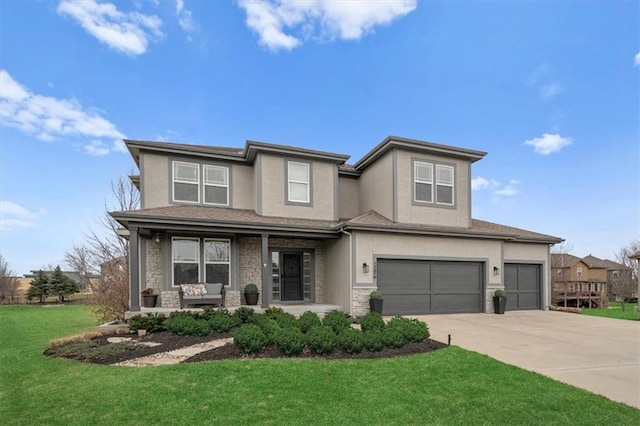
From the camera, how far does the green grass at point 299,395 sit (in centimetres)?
392

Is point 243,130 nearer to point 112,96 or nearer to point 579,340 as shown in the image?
point 112,96

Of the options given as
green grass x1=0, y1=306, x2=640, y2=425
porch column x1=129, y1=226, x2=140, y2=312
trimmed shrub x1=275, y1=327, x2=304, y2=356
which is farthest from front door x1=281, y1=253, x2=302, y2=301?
green grass x1=0, y1=306, x2=640, y2=425

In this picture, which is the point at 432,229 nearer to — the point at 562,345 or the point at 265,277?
the point at 562,345

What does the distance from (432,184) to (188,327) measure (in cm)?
981

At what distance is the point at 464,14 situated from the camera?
443 inches

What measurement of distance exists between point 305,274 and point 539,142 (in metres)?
14.4

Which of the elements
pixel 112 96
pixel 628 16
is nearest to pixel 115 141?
pixel 112 96

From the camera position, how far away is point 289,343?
6.24 meters

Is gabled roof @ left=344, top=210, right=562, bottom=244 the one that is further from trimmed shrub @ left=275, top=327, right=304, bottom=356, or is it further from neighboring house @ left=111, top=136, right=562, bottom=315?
trimmed shrub @ left=275, top=327, right=304, bottom=356

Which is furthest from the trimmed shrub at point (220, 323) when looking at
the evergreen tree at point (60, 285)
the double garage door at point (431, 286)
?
the evergreen tree at point (60, 285)

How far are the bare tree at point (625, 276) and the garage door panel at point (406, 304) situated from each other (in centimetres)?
2615

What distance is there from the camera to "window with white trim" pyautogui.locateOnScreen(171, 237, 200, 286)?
11.5m

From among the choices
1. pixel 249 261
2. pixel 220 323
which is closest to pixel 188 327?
pixel 220 323

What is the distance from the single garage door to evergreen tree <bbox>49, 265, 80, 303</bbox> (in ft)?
94.7
